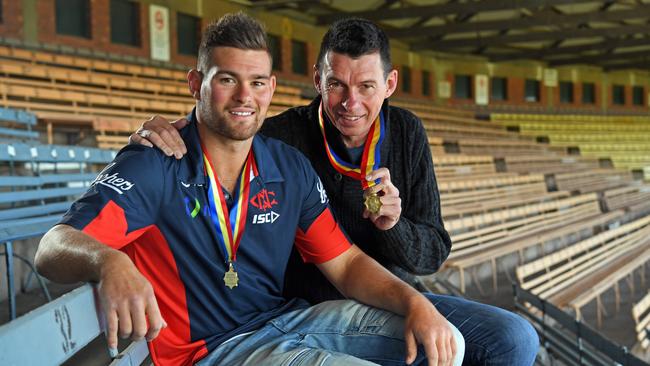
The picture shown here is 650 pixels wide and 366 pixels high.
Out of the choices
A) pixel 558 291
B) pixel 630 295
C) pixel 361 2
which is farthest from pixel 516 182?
pixel 361 2

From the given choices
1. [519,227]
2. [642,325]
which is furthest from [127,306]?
[519,227]

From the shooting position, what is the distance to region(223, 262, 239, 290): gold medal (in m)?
1.43

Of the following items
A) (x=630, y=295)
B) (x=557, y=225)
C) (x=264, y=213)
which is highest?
(x=264, y=213)

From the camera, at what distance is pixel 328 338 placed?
4.82 feet

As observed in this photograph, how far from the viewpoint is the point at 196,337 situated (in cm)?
141

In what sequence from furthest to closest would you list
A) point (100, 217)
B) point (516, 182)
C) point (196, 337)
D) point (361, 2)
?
1. point (361, 2)
2. point (516, 182)
3. point (196, 337)
4. point (100, 217)

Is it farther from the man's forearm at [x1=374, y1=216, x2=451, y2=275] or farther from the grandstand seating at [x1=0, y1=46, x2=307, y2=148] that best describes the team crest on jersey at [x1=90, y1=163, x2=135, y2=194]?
the grandstand seating at [x1=0, y1=46, x2=307, y2=148]

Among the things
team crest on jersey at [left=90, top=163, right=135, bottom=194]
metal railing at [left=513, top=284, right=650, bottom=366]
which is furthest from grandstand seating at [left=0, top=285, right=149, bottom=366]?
metal railing at [left=513, top=284, right=650, bottom=366]

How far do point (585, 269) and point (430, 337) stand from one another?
657cm

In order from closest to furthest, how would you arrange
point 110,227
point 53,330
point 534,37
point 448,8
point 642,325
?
1. point 53,330
2. point 110,227
3. point 642,325
4. point 448,8
5. point 534,37

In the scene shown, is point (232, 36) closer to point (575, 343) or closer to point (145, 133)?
point (145, 133)

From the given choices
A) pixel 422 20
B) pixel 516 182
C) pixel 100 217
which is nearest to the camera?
pixel 100 217

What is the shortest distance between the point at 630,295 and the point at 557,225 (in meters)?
1.82

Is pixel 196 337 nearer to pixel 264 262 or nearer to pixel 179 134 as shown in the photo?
pixel 264 262
